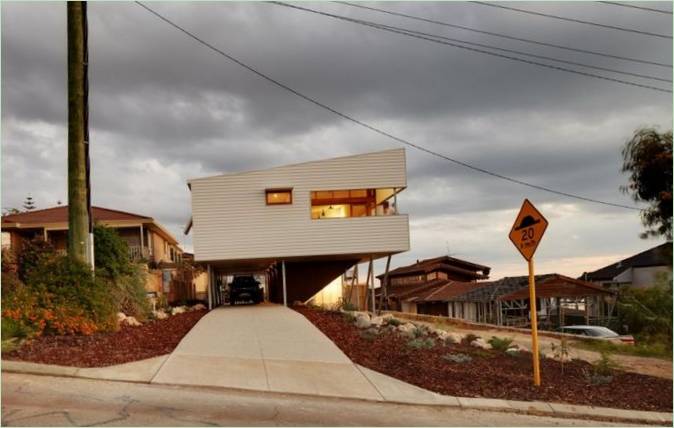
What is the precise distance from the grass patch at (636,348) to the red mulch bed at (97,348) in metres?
11.1

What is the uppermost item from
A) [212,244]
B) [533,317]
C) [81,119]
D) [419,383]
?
[81,119]

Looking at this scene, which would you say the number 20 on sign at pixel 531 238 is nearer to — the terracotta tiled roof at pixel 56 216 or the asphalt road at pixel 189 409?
the asphalt road at pixel 189 409

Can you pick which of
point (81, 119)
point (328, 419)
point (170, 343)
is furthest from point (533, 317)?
point (81, 119)

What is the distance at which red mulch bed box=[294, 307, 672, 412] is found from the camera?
9.30m

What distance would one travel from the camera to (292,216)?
992 inches

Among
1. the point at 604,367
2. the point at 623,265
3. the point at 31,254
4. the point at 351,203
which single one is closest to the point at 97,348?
the point at 604,367

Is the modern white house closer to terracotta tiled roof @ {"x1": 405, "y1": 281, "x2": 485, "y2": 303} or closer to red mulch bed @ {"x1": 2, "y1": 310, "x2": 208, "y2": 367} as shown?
red mulch bed @ {"x1": 2, "y1": 310, "x2": 208, "y2": 367}

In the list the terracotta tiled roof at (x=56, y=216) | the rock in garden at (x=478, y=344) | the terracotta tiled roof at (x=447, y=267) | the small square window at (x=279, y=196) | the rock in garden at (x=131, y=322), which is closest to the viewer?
the rock in garden at (x=478, y=344)

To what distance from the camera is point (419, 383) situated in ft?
31.6

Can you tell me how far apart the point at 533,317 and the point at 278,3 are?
32.8 feet

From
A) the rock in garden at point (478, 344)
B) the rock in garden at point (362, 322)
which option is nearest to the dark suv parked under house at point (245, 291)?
the rock in garden at point (362, 322)

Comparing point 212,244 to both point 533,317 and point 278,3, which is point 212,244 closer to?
point 278,3

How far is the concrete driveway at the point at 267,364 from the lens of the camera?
9.11 metres

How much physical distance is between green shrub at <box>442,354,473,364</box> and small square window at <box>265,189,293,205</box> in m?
13.9
